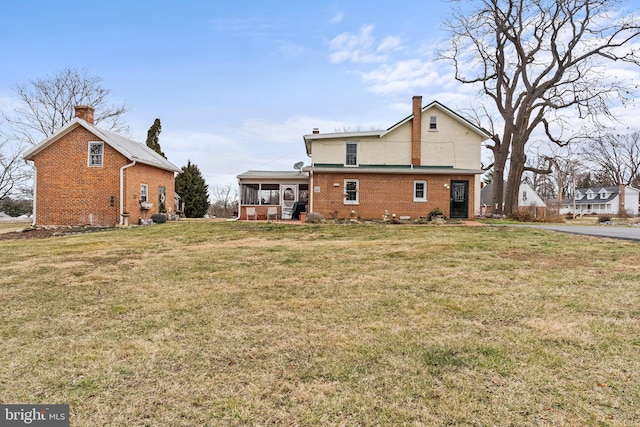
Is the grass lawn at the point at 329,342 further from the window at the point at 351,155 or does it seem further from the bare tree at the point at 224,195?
the bare tree at the point at 224,195

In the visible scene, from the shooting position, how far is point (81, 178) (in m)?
19.4

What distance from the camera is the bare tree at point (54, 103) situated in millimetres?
29562

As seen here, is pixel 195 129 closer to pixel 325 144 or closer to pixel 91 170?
pixel 91 170

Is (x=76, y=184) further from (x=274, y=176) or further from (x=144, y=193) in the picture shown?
(x=274, y=176)

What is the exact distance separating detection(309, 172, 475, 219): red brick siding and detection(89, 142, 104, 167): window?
445 inches

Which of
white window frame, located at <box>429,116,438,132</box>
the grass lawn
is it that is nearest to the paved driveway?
the grass lawn

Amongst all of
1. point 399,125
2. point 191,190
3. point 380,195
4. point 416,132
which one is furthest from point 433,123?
point 191,190

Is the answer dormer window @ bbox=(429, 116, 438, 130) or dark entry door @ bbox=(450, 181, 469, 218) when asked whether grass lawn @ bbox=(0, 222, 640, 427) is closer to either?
dark entry door @ bbox=(450, 181, 469, 218)

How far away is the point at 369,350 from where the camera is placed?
11.6 feet

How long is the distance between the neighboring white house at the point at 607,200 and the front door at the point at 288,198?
47.7 meters

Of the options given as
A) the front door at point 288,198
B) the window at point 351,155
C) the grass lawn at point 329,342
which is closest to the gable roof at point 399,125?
the window at point 351,155

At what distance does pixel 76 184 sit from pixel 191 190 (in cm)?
1276

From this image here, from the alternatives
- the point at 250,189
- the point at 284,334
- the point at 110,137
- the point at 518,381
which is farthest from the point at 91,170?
the point at 518,381

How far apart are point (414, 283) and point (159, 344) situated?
13.1 ft
